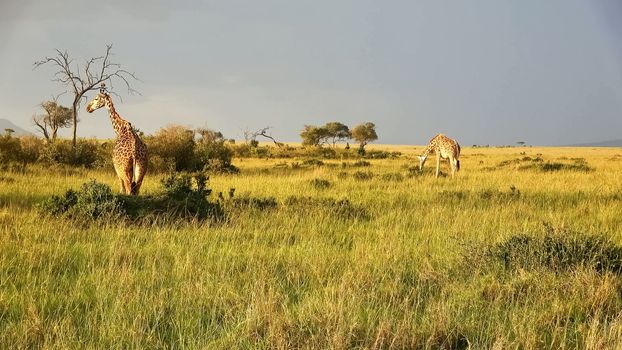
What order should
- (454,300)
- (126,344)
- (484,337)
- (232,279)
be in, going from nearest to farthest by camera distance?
(126,344), (484,337), (454,300), (232,279)

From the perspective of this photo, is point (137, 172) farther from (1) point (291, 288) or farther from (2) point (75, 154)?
(2) point (75, 154)

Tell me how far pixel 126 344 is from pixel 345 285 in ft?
6.49

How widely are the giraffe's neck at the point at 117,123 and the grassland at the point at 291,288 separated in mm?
2284

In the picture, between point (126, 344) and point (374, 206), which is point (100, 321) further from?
point (374, 206)

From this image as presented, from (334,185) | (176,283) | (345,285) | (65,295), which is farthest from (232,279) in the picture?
(334,185)

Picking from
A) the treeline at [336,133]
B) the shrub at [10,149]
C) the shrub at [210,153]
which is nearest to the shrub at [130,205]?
the shrub at [210,153]

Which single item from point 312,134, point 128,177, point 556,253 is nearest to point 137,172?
point 128,177

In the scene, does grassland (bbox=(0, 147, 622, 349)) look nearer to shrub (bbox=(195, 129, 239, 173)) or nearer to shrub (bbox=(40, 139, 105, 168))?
shrub (bbox=(40, 139, 105, 168))

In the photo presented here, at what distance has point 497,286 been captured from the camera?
4902 millimetres

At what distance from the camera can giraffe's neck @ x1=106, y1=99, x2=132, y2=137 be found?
32.5 ft

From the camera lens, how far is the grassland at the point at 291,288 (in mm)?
3615

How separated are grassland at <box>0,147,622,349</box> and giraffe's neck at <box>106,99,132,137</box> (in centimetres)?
228

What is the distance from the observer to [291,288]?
4965 millimetres

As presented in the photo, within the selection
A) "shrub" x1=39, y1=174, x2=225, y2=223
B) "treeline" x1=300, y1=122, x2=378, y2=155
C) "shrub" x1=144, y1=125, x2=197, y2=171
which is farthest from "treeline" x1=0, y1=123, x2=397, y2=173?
"treeline" x1=300, y1=122, x2=378, y2=155
